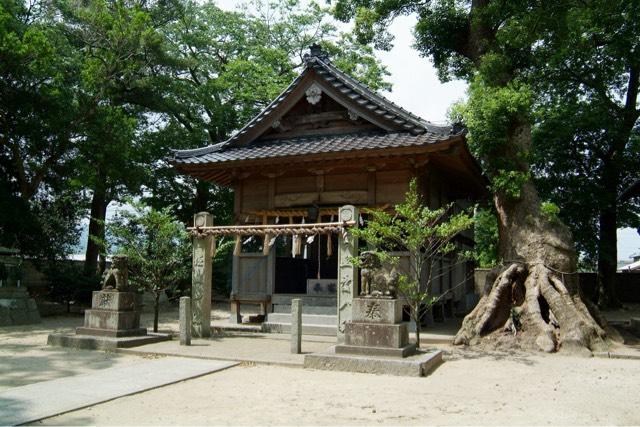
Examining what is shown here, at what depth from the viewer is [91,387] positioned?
7.05m

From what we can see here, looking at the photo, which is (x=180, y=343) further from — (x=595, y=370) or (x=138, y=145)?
(x=138, y=145)

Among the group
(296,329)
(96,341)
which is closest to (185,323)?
(96,341)

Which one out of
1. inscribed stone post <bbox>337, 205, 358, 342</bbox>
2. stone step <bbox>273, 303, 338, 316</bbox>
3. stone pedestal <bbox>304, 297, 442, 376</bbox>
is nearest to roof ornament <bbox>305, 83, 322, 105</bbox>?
inscribed stone post <bbox>337, 205, 358, 342</bbox>

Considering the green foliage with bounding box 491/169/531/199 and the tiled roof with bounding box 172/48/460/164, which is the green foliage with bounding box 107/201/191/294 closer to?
the tiled roof with bounding box 172/48/460/164

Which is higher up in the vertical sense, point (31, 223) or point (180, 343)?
point (31, 223)

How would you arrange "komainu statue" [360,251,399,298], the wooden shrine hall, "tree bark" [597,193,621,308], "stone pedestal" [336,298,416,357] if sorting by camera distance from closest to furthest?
"stone pedestal" [336,298,416,357]
"komainu statue" [360,251,399,298]
the wooden shrine hall
"tree bark" [597,193,621,308]

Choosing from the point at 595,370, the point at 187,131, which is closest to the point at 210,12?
the point at 187,131

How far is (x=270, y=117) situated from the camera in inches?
617

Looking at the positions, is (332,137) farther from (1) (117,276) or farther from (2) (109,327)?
(2) (109,327)

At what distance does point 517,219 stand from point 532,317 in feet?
9.81

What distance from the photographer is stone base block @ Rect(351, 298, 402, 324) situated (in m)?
8.90

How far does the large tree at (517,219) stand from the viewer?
11.2 m

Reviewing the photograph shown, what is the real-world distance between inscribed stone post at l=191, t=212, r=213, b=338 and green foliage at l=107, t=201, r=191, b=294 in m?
0.35

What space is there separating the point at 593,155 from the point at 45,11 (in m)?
25.5
